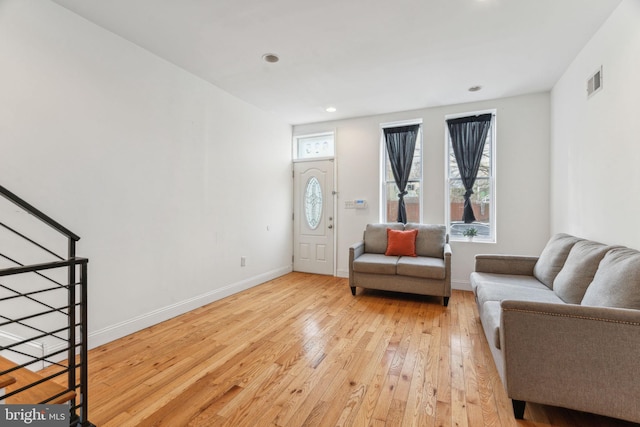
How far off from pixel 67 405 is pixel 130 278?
1.65 m

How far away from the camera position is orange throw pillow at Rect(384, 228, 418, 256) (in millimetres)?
4246

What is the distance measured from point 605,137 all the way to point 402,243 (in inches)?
94.4

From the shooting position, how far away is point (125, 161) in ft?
9.39

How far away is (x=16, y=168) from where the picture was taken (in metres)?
2.17

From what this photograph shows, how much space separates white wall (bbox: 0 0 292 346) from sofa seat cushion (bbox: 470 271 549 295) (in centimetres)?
307

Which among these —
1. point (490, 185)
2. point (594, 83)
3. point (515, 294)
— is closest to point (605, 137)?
point (594, 83)

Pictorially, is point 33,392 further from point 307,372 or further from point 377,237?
point 377,237

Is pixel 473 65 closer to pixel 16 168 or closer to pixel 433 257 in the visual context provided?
pixel 433 257

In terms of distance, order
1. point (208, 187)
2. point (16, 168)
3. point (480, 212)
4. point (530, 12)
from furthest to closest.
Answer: point (480, 212)
point (208, 187)
point (530, 12)
point (16, 168)

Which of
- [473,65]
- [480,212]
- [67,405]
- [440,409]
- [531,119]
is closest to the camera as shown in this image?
[67,405]

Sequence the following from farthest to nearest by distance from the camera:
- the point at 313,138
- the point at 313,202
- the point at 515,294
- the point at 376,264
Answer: the point at 313,138 → the point at 313,202 → the point at 376,264 → the point at 515,294

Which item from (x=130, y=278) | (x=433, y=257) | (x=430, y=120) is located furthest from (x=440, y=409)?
(x=430, y=120)

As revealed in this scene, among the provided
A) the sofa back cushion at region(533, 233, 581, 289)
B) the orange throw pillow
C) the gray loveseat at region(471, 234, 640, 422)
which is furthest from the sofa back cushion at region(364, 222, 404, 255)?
the gray loveseat at region(471, 234, 640, 422)

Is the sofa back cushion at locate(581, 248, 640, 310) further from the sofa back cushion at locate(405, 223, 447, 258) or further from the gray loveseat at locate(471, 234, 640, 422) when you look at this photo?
the sofa back cushion at locate(405, 223, 447, 258)
